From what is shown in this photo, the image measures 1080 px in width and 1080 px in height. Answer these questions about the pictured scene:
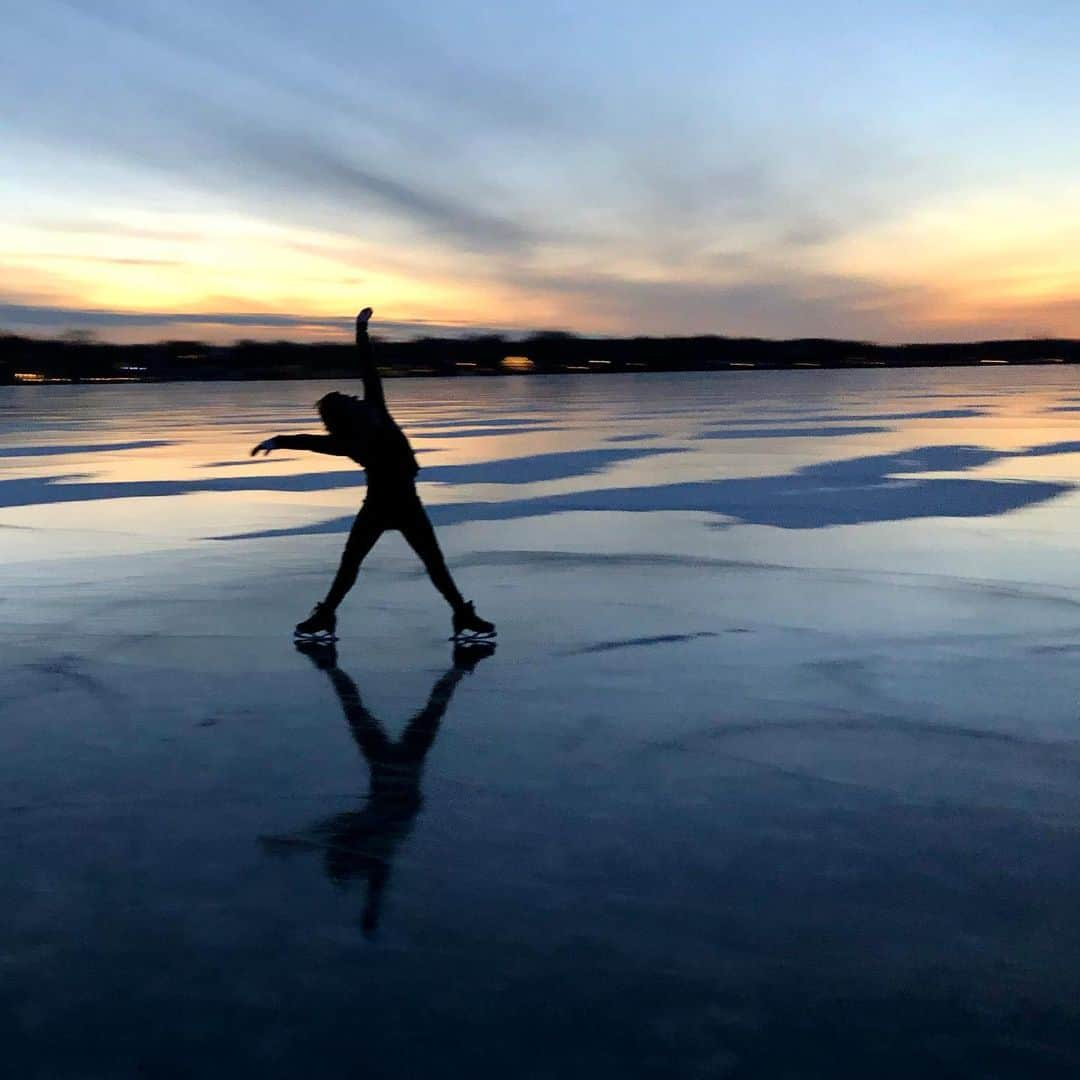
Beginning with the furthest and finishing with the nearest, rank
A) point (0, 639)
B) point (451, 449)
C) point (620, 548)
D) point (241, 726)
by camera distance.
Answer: point (451, 449) → point (620, 548) → point (0, 639) → point (241, 726)

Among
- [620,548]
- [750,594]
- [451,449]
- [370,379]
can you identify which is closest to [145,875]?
[370,379]

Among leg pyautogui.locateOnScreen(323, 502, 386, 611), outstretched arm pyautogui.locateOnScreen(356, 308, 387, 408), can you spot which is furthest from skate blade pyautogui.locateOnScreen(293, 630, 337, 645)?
outstretched arm pyautogui.locateOnScreen(356, 308, 387, 408)

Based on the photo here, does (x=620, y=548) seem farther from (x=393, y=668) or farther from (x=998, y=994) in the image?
(x=998, y=994)

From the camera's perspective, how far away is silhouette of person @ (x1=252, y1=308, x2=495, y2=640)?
7066 mm

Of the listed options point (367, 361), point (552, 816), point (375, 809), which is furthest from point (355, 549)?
point (552, 816)

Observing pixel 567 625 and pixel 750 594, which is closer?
pixel 567 625

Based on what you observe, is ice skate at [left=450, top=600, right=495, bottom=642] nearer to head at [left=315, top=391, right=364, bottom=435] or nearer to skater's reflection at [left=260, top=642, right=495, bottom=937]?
skater's reflection at [left=260, top=642, right=495, bottom=937]

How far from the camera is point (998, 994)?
3.20 m

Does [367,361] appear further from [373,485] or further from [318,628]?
[318,628]

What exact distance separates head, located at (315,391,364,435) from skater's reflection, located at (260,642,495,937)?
1.53 metres

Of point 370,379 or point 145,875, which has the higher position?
point 370,379

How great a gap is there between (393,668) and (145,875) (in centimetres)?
296

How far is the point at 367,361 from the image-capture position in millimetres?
7258

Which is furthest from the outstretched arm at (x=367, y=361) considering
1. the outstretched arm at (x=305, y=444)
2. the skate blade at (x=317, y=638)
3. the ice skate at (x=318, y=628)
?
the skate blade at (x=317, y=638)
